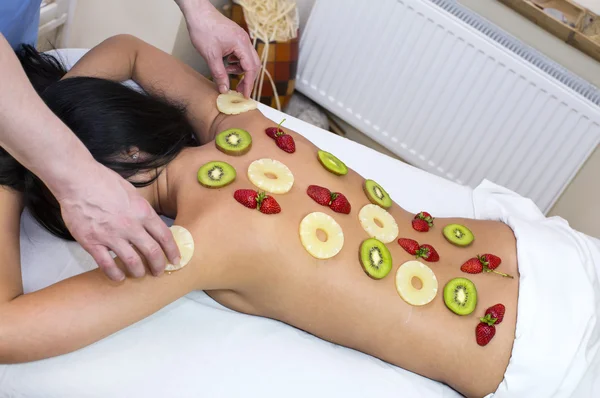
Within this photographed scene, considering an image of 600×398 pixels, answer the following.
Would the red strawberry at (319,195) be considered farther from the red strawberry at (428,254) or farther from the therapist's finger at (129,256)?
the therapist's finger at (129,256)

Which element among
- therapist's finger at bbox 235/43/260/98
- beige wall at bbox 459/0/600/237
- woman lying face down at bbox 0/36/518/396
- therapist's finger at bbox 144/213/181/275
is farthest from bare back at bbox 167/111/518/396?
beige wall at bbox 459/0/600/237

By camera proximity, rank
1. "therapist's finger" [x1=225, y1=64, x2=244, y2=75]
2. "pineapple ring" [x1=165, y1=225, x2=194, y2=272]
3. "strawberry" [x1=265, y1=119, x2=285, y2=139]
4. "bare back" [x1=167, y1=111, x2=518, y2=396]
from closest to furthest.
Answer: "pineapple ring" [x1=165, y1=225, x2=194, y2=272], "bare back" [x1=167, y1=111, x2=518, y2=396], "strawberry" [x1=265, y1=119, x2=285, y2=139], "therapist's finger" [x1=225, y1=64, x2=244, y2=75]

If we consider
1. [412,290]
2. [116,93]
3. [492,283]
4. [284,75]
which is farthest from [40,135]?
[284,75]

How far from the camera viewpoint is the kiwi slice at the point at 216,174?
127cm

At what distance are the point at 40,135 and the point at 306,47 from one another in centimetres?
165

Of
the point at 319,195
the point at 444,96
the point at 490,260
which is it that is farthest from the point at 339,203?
the point at 444,96

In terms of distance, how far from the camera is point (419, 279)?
135cm

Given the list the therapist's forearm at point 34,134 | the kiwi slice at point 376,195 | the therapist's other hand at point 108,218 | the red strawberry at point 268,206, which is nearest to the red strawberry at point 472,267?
the kiwi slice at point 376,195

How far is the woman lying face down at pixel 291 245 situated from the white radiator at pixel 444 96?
89 cm

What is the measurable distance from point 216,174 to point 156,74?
1.47 feet

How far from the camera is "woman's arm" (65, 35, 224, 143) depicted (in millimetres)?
1534

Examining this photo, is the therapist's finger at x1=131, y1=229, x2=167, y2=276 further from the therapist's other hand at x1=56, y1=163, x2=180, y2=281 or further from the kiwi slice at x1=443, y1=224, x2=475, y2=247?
the kiwi slice at x1=443, y1=224, x2=475, y2=247

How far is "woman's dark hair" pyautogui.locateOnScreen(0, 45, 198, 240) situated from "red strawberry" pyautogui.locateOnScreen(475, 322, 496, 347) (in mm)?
754

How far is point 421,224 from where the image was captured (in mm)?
1479
